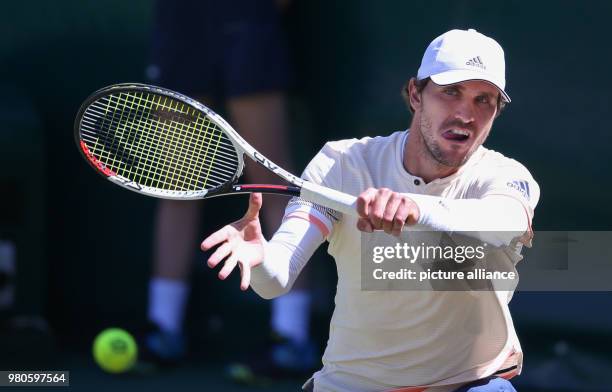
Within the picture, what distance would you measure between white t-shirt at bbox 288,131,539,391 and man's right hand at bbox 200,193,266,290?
226mm

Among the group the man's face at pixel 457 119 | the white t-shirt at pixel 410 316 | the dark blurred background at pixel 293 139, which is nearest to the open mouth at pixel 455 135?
the man's face at pixel 457 119

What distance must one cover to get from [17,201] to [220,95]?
102 cm

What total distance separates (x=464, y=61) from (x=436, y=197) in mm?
372

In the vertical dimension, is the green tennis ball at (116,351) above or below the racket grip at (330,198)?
below

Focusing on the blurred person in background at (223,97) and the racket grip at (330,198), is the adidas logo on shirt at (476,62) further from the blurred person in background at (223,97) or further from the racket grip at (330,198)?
the blurred person in background at (223,97)

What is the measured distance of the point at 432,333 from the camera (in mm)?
3361

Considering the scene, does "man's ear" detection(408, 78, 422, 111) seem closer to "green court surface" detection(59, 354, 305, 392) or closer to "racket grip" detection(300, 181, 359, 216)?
"racket grip" detection(300, 181, 359, 216)

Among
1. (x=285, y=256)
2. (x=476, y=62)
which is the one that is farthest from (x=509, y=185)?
(x=285, y=256)

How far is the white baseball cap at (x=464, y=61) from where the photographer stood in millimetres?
3291

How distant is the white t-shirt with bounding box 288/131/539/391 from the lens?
3.35 meters

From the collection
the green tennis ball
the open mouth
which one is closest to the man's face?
the open mouth

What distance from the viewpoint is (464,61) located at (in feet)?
10.8

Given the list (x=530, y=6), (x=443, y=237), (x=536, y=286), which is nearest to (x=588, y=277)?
(x=536, y=286)

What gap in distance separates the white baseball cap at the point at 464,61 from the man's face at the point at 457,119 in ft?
0.10
